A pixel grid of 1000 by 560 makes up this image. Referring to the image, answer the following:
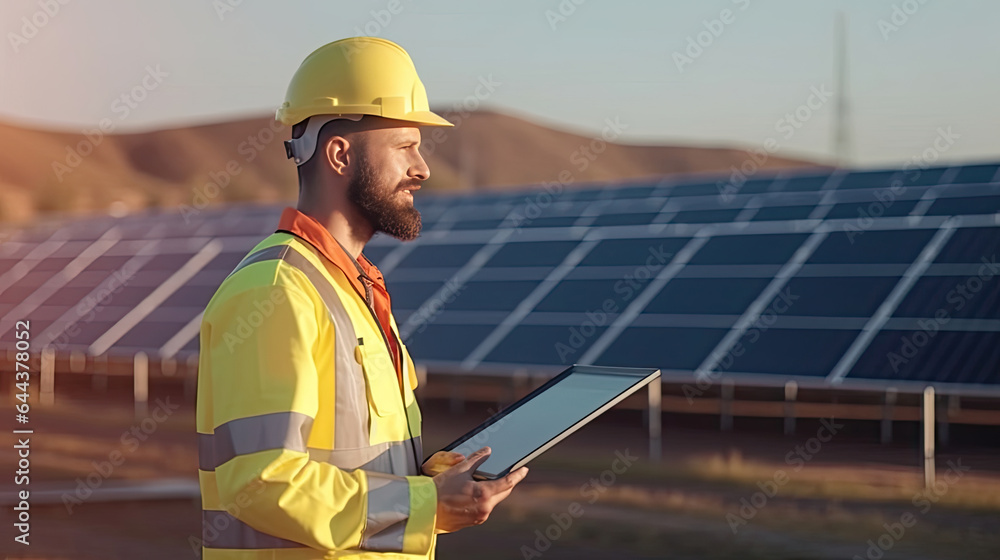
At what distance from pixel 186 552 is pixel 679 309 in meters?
9.59

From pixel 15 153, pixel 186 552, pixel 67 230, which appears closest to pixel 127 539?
pixel 186 552

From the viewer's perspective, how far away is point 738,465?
13758mm

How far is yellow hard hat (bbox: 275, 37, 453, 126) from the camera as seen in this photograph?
2.97 meters

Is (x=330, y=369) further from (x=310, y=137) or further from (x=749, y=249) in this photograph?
(x=749, y=249)

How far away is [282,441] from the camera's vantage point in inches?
102

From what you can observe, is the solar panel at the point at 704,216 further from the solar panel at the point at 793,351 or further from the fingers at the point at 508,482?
the fingers at the point at 508,482

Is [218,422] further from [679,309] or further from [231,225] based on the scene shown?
[231,225]

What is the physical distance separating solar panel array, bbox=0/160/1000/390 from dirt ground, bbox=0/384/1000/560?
115 centimetres

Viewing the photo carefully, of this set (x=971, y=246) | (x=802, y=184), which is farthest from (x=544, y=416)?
(x=802, y=184)

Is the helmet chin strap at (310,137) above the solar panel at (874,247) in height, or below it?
below

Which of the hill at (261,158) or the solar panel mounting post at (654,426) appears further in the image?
the hill at (261,158)

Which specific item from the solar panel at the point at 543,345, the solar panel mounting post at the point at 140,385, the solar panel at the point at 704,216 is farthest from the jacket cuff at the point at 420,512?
the solar panel at the point at 704,216

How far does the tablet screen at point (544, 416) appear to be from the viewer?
9.36 ft

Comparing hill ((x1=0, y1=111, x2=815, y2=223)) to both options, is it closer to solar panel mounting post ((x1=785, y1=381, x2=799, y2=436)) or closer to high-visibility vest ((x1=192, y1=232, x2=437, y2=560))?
solar panel mounting post ((x1=785, y1=381, x2=799, y2=436))
